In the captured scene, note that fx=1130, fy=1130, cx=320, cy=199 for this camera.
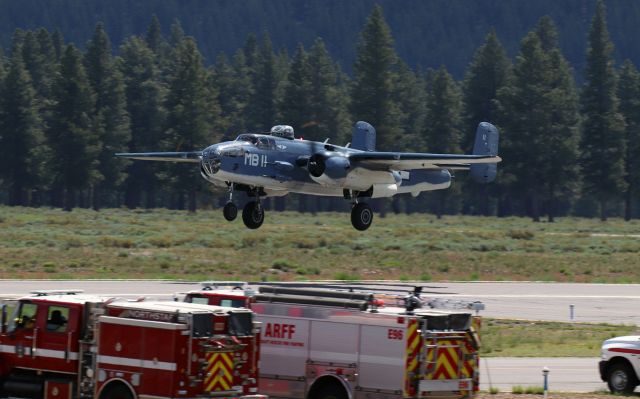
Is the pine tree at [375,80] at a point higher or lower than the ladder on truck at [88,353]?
higher

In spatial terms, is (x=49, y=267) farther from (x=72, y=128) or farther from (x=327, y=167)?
(x=72, y=128)

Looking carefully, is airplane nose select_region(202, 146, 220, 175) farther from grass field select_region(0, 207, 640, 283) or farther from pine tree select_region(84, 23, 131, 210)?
pine tree select_region(84, 23, 131, 210)

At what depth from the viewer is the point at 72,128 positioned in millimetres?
112500

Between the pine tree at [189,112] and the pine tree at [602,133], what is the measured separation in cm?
4277

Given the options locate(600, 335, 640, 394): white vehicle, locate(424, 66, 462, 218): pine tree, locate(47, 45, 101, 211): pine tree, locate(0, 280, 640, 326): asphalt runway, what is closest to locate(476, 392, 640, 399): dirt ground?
locate(600, 335, 640, 394): white vehicle

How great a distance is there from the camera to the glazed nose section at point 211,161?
4041 centimetres

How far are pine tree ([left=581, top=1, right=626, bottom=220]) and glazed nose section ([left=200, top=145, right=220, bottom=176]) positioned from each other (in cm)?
9041

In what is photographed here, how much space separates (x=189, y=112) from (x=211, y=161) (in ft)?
236

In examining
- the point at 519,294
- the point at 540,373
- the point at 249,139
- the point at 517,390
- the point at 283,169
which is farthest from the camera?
the point at 519,294

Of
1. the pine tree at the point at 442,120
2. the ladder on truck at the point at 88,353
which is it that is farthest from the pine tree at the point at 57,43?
the ladder on truck at the point at 88,353

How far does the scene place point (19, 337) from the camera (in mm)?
21844

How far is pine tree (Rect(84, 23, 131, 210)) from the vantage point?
397 feet

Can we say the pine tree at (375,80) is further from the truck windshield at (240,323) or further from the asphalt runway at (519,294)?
the truck windshield at (240,323)

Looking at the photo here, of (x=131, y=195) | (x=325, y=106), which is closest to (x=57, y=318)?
(x=325, y=106)
